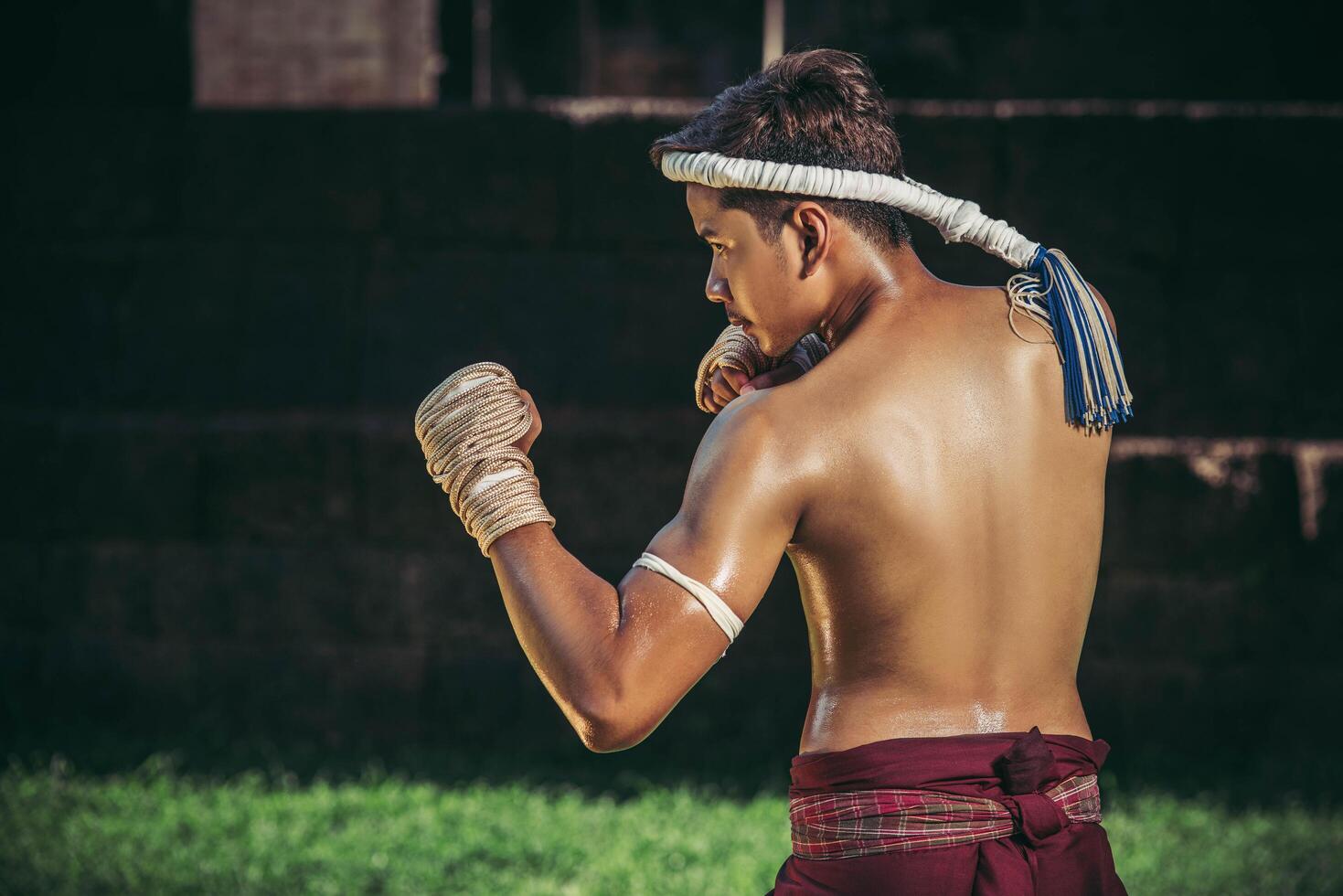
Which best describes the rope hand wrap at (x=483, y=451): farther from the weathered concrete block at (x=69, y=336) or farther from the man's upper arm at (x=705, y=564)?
the weathered concrete block at (x=69, y=336)

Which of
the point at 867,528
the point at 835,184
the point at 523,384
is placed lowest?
the point at 867,528

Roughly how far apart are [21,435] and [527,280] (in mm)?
2216

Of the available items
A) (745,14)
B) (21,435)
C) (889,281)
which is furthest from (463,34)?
(889,281)

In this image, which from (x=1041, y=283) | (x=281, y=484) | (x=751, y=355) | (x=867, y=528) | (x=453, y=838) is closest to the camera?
(x=867, y=528)

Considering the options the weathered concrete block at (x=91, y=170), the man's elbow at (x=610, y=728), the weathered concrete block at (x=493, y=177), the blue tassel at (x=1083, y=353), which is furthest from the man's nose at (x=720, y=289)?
the weathered concrete block at (x=91, y=170)

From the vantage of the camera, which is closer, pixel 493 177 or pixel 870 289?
pixel 870 289

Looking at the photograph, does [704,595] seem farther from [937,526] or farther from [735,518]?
[937,526]

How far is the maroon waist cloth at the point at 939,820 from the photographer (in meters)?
1.97

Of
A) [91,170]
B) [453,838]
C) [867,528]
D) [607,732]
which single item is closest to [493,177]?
[91,170]

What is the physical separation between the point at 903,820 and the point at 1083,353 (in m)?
0.73

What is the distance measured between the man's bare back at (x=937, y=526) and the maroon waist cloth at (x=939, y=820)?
0.04 metres

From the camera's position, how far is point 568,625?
187 centimetres

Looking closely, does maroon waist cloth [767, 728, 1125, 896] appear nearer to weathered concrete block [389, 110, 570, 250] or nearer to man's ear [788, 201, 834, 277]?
man's ear [788, 201, 834, 277]

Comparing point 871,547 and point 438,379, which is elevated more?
point 438,379
